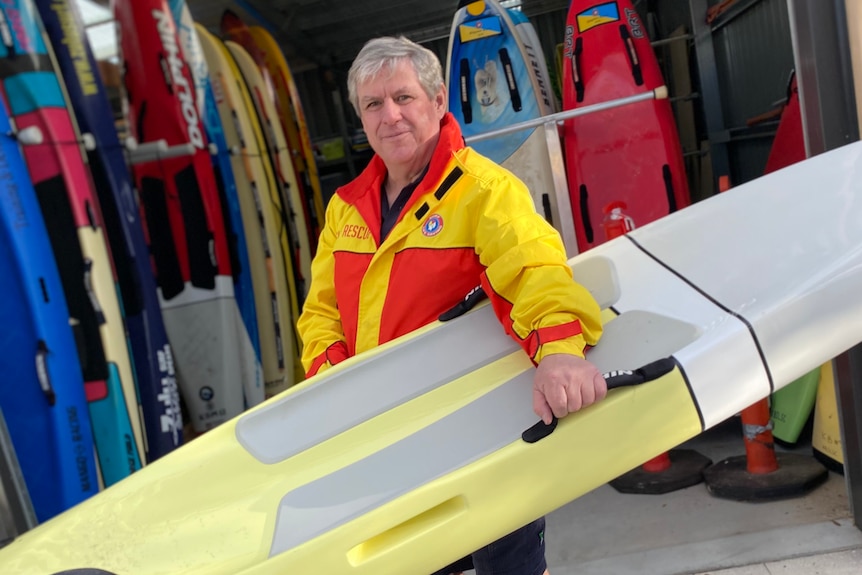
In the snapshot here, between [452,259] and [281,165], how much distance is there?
3.08 m

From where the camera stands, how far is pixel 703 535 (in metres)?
2.06

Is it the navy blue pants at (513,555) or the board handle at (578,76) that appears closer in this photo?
the navy blue pants at (513,555)

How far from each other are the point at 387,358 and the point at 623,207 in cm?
147

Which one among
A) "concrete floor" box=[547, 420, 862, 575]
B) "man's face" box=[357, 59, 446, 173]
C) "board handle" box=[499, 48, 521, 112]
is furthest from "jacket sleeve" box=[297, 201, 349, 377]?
"board handle" box=[499, 48, 521, 112]

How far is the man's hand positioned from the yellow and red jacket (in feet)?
0.07

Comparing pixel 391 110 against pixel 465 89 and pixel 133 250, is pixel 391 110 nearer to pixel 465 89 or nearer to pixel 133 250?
pixel 133 250

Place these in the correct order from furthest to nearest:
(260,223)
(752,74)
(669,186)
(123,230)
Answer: (752,74)
(260,223)
(669,186)
(123,230)

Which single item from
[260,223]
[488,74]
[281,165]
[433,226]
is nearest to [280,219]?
[260,223]

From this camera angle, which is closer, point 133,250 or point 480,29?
point 133,250

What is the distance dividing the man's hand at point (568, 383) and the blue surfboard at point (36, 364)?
6.33 ft

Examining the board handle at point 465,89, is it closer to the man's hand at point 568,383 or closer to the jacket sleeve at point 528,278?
the jacket sleeve at point 528,278

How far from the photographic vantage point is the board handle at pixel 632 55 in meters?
3.29

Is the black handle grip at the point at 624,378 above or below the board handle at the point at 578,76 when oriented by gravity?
below

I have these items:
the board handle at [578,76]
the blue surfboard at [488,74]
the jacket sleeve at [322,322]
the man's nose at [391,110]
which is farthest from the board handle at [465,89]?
the man's nose at [391,110]
